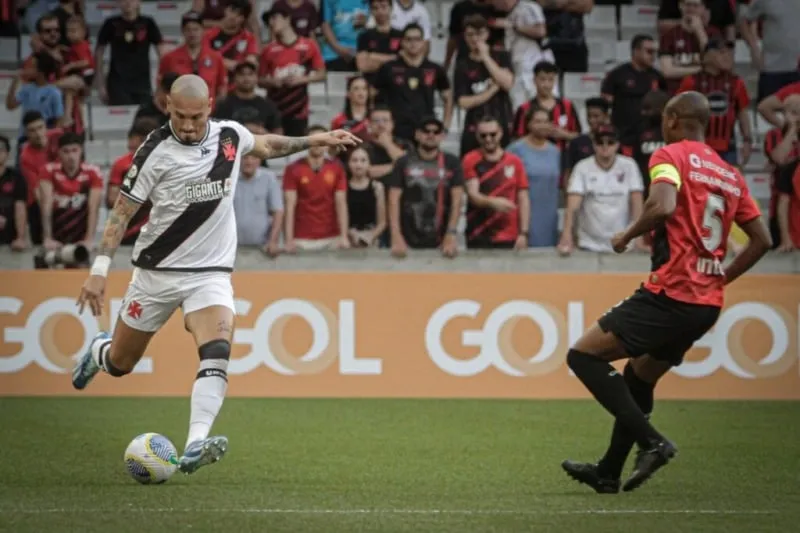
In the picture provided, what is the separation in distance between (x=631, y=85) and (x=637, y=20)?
3486 millimetres

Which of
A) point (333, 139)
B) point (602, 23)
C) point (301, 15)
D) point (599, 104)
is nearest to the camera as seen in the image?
point (333, 139)

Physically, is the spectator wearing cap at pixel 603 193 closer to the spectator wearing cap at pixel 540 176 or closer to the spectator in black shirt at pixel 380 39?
the spectator wearing cap at pixel 540 176

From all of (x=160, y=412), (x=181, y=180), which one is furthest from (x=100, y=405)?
(x=181, y=180)

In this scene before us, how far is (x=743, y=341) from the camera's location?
43.7 ft

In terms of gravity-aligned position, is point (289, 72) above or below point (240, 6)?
below

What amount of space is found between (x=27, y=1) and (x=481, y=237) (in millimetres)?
7371

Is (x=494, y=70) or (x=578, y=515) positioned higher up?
(x=494, y=70)

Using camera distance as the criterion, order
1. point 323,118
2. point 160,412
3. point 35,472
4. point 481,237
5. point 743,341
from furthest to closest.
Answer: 1. point 323,118
2. point 481,237
3. point 743,341
4. point 160,412
5. point 35,472

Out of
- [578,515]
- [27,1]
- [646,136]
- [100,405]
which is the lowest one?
[100,405]

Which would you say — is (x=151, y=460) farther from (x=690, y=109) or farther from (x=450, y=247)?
(x=450, y=247)

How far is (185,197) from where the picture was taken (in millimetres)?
8336

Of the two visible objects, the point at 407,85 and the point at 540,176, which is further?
the point at 407,85

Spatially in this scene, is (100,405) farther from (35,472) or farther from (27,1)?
(27,1)

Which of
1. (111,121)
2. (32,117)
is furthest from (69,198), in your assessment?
(111,121)
